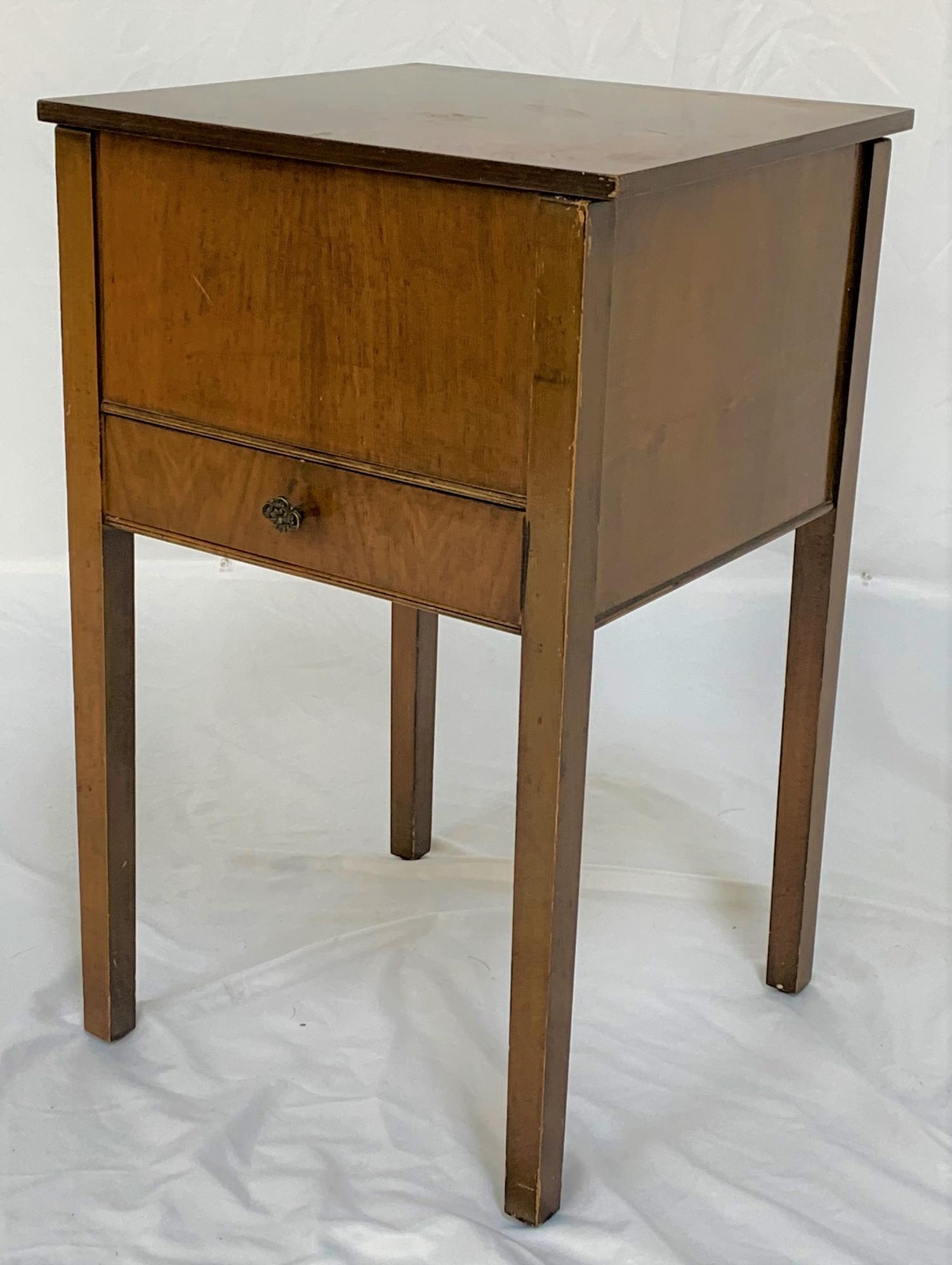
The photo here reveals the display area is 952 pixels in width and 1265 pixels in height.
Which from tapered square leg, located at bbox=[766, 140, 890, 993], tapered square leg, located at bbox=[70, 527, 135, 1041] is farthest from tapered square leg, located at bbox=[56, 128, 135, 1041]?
tapered square leg, located at bbox=[766, 140, 890, 993]

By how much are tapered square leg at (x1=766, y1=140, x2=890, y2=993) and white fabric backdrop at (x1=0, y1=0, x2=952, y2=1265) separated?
0.30 ft

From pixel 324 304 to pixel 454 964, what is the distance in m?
0.75

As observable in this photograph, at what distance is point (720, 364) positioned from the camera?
1.36 m

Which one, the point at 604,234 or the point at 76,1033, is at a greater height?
the point at 604,234

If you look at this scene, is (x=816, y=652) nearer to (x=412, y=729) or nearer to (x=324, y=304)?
(x=412, y=729)

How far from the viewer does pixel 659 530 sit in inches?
52.9

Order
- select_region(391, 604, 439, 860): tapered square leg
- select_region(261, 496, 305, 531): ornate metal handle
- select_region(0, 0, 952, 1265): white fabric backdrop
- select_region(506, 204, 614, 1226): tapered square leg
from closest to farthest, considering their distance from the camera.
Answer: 1. select_region(506, 204, 614, 1226): tapered square leg
2. select_region(261, 496, 305, 531): ornate metal handle
3. select_region(0, 0, 952, 1265): white fabric backdrop
4. select_region(391, 604, 439, 860): tapered square leg

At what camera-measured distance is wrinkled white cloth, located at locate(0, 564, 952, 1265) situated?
143cm

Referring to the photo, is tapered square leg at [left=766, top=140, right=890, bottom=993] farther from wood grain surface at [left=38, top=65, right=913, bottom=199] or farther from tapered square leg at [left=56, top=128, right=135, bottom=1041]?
tapered square leg at [left=56, top=128, right=135, bottom=1041]

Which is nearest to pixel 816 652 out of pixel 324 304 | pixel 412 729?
pixel 412 729

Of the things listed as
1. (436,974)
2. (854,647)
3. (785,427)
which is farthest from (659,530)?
(854,647)

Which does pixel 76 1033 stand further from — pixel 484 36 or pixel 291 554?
pixel 484 36

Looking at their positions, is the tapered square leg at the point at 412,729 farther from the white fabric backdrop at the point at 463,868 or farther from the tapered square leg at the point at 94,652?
the tapered square leg at the point at 94,652

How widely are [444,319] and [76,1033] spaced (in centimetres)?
79
